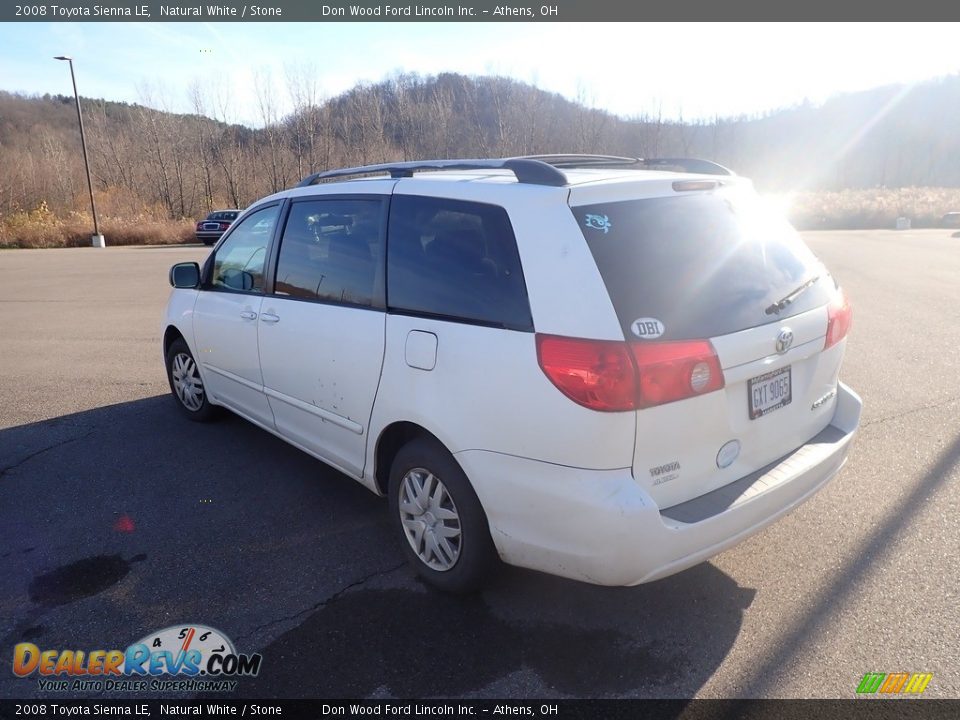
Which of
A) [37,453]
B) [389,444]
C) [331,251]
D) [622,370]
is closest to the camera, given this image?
[622,370]

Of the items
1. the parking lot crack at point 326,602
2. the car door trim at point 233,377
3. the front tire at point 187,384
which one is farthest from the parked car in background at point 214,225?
the parking lot crack at point 326,602

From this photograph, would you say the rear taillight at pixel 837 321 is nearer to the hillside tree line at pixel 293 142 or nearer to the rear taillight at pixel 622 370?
the rear taillight at pixel 622 370

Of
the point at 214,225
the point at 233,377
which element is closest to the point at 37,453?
the point at 233,377

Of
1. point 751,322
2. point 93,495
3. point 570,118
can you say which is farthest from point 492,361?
point 570,118

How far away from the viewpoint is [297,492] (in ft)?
14.2

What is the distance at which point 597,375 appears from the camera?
2475 mm

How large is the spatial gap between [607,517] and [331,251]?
88.3 inches

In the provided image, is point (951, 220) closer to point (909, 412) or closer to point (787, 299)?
point (909, 412)

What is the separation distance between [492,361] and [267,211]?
2.58 meters

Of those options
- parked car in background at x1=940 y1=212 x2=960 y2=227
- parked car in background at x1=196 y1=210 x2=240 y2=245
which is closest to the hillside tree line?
parked car in background at x1=196 y1=210 x2=240 y2=245

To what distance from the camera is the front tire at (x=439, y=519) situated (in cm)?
A: 295

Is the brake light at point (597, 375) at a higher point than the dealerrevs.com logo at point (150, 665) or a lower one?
higher

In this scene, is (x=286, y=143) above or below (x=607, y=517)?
above

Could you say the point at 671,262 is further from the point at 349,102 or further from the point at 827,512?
the point at 349,102
